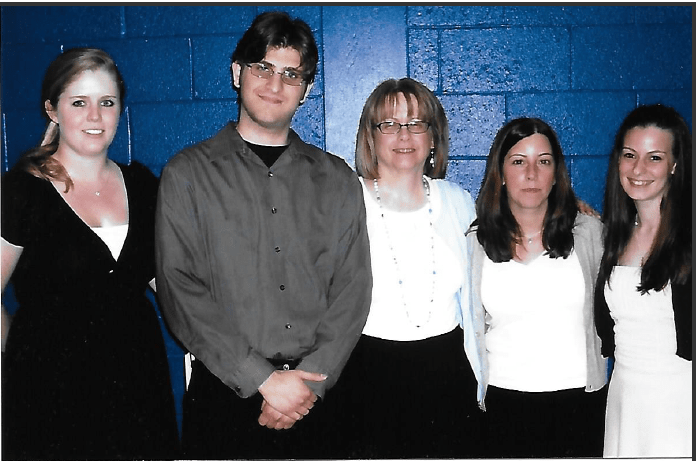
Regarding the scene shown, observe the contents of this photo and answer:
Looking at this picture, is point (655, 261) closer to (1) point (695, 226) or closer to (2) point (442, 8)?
(1) point (695, 226)

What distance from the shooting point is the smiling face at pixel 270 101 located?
5.98 ft

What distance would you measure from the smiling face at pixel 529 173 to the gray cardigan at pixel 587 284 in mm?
158

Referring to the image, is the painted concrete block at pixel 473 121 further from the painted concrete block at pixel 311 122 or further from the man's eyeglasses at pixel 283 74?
the man's eyeglasses at pixel 283 74

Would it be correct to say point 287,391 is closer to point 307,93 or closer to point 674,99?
point 307,93

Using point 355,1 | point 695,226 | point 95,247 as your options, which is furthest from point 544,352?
point 95,247

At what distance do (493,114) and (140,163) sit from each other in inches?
46.6

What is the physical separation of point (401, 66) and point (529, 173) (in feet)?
1.79

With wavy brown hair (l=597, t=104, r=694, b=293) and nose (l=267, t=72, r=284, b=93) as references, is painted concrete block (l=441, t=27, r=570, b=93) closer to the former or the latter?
wavy brown hair (l=597, t=104, r=694, b=293)

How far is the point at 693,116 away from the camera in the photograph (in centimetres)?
204

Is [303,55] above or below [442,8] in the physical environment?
below

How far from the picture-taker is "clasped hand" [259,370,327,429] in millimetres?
1812

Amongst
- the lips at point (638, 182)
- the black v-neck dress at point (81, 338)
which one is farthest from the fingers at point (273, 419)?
the lips at point (638, 182)

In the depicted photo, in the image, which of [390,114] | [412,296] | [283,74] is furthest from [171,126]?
[412,296]

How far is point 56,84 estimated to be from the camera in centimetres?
194
